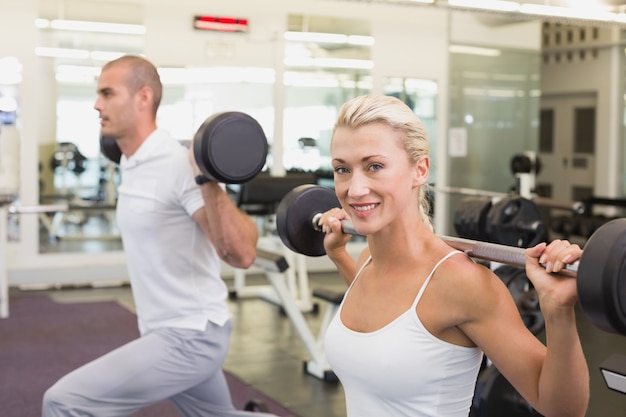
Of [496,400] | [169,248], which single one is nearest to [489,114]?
[496,400]

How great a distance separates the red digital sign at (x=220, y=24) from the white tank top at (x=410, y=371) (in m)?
6.23

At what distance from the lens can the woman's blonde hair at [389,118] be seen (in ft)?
4.94

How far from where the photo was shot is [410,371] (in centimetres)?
144

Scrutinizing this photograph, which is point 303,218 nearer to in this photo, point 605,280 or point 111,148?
point 605,280

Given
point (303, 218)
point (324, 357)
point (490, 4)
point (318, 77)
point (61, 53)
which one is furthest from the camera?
point (318, 77)

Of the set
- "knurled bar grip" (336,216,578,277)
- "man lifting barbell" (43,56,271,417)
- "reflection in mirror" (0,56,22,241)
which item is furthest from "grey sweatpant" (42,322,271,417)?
"reflection in mirror" (0,56,22,241)

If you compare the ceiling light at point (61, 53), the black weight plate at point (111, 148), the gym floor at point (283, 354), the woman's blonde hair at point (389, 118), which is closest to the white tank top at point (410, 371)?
the woman's blonde hair at point (389, 118)

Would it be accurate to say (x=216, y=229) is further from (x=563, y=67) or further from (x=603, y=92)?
(x=563, y=67)

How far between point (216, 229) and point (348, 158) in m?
0.89

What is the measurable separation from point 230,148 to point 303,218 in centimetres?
30

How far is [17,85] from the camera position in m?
6.83

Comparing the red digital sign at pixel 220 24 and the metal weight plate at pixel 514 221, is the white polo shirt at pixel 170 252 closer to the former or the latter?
the metal weight plate at pixel 514 221

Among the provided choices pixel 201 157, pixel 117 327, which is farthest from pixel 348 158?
pixel 117 327

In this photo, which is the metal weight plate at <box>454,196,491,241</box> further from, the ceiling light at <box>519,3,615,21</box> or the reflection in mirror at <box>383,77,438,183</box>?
the reflection in mirror at <box>383,77,438,183</box>
